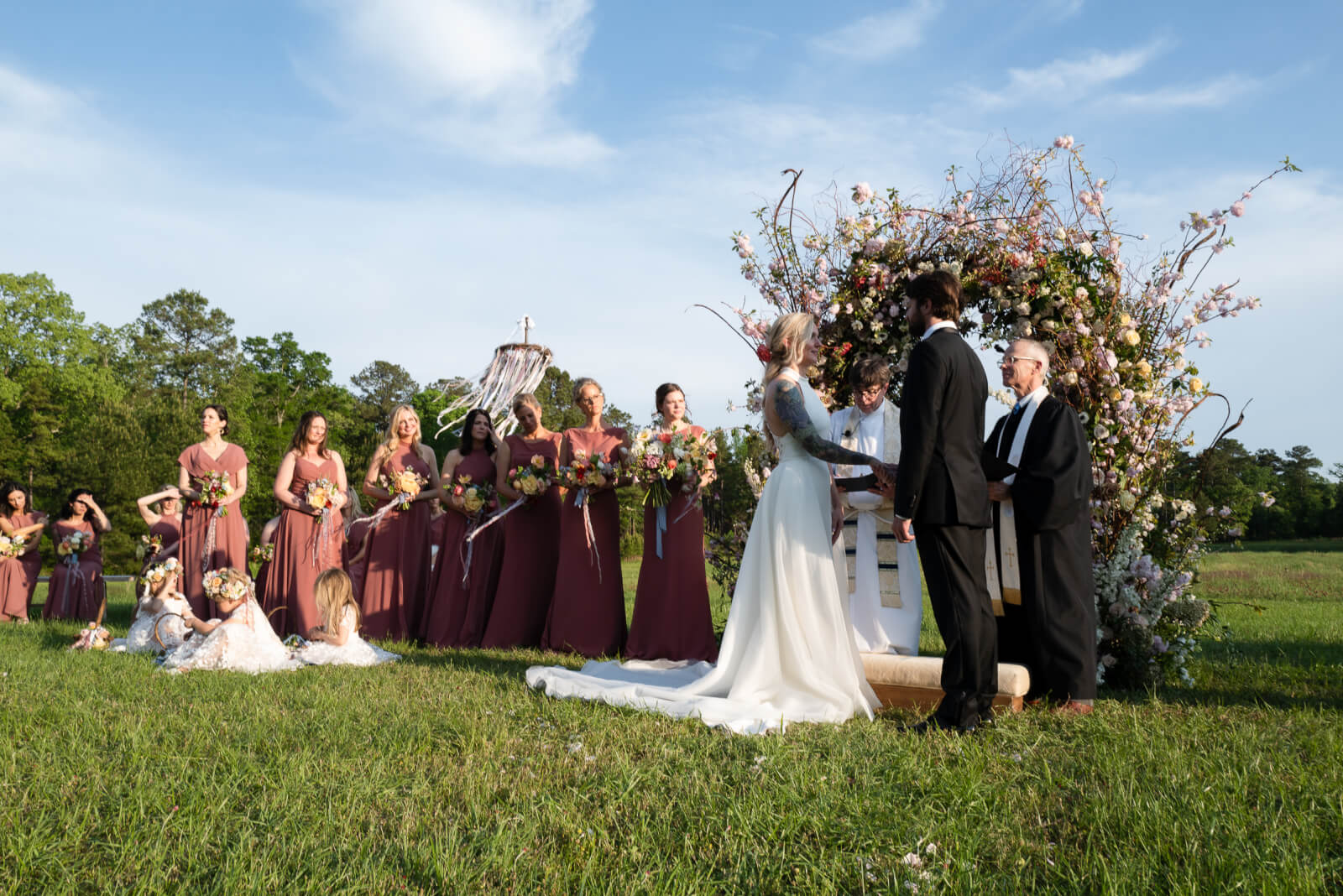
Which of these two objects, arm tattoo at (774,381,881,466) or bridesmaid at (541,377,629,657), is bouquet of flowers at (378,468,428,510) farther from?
arm tattoo at (774,381,881,466)

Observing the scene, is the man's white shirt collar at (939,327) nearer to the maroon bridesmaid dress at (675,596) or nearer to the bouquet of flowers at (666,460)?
the bouquet of flowers at (666,460)

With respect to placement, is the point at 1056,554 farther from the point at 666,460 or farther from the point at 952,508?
the point at 666,460

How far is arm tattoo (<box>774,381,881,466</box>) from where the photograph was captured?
5.34 metres

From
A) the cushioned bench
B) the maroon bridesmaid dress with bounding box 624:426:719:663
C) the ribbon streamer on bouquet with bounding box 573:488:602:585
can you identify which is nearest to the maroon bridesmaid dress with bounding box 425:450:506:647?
the ribbon streamer on bouquet with bounding box 573:488:602:585

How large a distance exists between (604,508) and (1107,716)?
491 centimetres

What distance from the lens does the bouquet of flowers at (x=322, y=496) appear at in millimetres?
9688

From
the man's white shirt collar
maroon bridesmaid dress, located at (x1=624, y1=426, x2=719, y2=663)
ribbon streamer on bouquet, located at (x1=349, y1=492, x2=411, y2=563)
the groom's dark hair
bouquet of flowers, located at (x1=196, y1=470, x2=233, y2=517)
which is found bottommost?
maroon bridesmaid dress, located at (x1=624, y1=426, x2=719, y2=663)

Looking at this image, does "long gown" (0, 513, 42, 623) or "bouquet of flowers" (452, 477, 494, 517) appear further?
"long gown" (0, 513, 42, 623)

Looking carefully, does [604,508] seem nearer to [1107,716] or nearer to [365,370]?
[1107,716]

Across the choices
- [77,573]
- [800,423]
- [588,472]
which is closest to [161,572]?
[588,472]

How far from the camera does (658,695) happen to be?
538 centimetres

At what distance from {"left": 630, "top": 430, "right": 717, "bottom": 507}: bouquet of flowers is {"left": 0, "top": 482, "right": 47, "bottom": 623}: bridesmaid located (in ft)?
33.4

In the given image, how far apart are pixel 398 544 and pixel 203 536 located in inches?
97.4

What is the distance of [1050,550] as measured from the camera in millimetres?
5504
